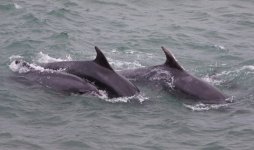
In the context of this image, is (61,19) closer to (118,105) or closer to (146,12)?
(146,12)

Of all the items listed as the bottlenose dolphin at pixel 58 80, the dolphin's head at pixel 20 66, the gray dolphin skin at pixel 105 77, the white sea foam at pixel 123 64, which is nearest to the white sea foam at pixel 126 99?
the gray dolphin skin at pixel 105 77

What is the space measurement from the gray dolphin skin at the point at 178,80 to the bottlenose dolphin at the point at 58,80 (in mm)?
2122

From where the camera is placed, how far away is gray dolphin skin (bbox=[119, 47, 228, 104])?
16844 mm

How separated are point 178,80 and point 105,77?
7.58ft

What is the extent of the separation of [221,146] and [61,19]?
51.6 feet

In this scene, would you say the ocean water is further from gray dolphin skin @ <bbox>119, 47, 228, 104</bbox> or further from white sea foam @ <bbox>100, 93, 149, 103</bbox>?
gray dolphin skin @ <bbox>119, 47, 228, 104</bbox>

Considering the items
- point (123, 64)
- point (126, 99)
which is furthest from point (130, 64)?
point (126, 99)

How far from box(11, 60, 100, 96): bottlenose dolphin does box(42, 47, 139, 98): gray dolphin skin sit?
27cm

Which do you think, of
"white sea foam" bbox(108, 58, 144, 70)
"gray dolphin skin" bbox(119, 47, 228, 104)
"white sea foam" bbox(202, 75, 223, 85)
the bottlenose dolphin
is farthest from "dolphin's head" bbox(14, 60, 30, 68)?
"white sea foam" bbox(202, 75, 223, 85)

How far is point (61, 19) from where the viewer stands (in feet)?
89.9

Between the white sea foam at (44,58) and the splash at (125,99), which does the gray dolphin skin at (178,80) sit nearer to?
the splash at (125,99)

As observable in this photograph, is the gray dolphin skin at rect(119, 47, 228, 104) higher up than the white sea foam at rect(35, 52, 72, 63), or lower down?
higher up

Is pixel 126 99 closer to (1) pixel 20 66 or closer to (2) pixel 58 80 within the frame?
(2) pixel 58 80

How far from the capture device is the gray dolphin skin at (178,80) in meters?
16.8
